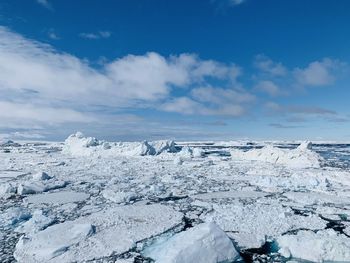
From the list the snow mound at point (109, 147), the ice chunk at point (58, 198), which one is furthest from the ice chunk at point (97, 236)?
the snow mound at point (109, 147)

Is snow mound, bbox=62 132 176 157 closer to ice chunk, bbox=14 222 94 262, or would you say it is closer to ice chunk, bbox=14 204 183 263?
ice chunk, bbox=14 204 183 263

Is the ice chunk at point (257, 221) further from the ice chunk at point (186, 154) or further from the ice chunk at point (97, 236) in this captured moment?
the ice chunk at point (186, 154)

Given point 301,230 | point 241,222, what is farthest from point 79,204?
point 301,230

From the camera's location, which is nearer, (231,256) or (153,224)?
(231,256)

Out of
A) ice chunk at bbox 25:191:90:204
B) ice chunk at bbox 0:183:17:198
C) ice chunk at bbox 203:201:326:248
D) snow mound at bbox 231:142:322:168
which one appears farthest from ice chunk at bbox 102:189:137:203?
snow mound at bbox 231:142:322:168

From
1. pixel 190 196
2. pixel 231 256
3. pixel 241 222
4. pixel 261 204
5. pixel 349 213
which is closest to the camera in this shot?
pixel 231 256

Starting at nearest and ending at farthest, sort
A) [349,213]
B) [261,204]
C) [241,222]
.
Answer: [241,222]
[349,213]
[261,204]

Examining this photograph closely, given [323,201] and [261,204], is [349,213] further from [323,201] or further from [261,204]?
[261,204]
